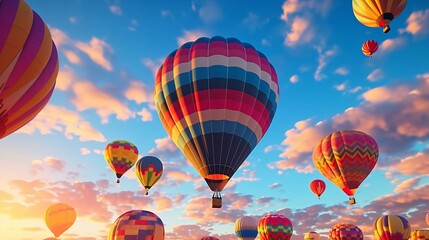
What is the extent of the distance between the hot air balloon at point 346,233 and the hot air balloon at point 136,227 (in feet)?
66.8

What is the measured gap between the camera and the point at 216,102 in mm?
20922

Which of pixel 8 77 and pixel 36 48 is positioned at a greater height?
pixel 36 48

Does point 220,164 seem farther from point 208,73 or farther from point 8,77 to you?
point 8,77

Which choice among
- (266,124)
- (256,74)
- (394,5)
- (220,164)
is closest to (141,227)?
(220,164)

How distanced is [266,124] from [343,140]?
32.9ft

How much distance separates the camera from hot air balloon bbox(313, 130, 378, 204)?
96.2 ft

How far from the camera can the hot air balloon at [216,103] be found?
67.6 ft

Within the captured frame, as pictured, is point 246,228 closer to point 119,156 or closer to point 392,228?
point 392,228

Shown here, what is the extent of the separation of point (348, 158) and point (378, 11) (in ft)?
40.2

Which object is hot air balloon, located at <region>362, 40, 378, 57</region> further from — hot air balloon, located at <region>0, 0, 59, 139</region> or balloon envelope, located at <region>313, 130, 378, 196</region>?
hot air balloon, located at <region>0, 0, 59, 139</region>

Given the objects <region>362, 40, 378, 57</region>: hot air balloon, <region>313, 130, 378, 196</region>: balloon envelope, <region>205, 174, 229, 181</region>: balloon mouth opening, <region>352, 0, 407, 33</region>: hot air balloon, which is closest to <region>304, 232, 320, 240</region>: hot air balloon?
<region>313, 130, 378, 196</region>: balloon envelope

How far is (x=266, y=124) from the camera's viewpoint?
76.4ft

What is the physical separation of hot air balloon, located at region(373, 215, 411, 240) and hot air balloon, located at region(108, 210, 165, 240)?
77.4 feet

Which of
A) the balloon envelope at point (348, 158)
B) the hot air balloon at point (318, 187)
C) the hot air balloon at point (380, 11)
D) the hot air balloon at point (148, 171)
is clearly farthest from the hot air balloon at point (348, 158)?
the hot air balloon at point (148, 171)
